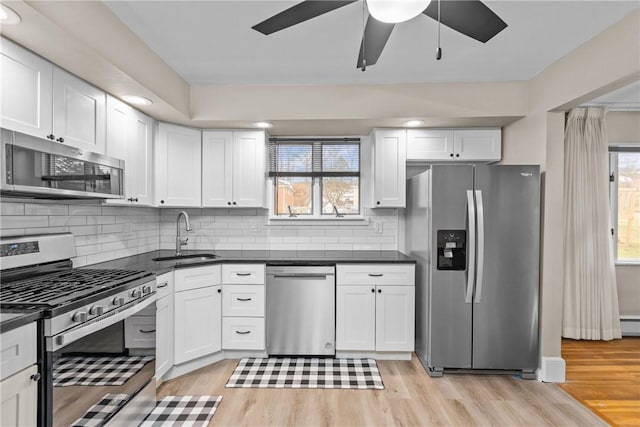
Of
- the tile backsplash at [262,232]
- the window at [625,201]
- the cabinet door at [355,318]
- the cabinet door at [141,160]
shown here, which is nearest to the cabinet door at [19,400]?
the cabinet door at [141,160]

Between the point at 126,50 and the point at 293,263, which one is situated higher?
the point at 126,50

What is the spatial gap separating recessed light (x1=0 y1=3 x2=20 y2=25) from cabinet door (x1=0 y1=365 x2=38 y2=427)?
1.54 m

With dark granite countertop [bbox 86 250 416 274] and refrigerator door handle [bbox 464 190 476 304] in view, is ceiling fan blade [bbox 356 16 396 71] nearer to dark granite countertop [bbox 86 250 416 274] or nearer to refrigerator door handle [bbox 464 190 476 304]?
refrigerator door handle [bbox 464 190 476 304]

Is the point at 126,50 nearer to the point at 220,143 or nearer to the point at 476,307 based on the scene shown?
the point at 220,143

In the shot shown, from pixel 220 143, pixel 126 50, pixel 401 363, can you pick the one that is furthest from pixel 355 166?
pixel 126 50

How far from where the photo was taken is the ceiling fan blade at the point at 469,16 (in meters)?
1.58

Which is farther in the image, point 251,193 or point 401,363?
point 251,193

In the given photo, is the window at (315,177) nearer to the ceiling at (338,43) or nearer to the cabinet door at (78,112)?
the ceiling at (338,43)

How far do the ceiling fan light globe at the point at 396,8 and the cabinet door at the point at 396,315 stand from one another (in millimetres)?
2366

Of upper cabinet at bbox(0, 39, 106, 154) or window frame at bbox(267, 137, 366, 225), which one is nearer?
upper cabinet at bbox(0, 39, 106, 154)

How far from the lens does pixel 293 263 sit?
3330 mm

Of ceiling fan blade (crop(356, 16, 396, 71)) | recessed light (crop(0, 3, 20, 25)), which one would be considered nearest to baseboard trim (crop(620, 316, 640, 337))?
ceiling fan blade (crop(356, 16, 396, 71))

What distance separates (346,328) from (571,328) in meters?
2.47

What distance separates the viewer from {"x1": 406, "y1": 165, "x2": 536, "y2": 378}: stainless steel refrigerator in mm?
2994
